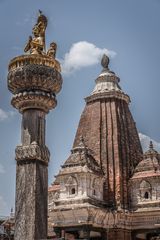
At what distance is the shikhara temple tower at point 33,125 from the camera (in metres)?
9.78

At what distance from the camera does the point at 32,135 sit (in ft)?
34.2

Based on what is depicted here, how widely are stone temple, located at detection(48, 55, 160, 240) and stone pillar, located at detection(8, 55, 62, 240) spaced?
1800 cm

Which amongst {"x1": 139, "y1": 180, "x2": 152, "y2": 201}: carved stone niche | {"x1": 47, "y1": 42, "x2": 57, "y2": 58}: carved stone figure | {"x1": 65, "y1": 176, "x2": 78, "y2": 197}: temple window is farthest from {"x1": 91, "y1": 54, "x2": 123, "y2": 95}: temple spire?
{"x1": 47, "y1": 42, "x2": 57, "y2": 58}: carved stone figure

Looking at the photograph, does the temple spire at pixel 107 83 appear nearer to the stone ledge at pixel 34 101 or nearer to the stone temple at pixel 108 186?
the stone temple at pixel 108 186

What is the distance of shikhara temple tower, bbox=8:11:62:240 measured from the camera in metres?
9.78

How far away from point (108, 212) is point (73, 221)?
2350 mm

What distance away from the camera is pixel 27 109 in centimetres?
1069

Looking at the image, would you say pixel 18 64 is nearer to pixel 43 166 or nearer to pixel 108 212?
pixel 43 166

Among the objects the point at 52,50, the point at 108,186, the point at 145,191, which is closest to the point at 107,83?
the point at 108,186

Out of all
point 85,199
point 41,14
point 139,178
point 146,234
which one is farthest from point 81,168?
point 41,14

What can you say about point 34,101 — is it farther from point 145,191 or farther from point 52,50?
point 145,191

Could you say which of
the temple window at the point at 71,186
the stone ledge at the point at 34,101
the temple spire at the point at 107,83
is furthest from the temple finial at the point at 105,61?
the stone ledge at the point at 34,101

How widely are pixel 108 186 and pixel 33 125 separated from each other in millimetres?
21140

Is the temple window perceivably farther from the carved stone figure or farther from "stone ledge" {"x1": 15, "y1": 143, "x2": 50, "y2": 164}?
"stone ledge" {"x1": 15, "y1": 143, "x2": 50, "y2": 164}
